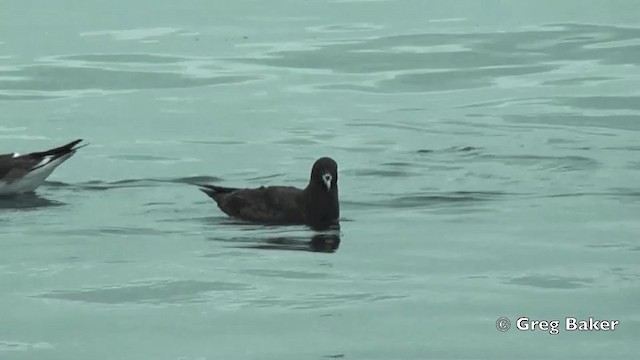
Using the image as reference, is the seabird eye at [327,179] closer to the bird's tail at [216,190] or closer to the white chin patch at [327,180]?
the white chin patch at [327,180]

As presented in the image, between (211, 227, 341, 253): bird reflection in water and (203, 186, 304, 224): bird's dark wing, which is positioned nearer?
(211, 227, 341, 253): bird reflection in water

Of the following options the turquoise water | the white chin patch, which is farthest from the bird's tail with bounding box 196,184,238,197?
the white chin patch

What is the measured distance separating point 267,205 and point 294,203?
211mm

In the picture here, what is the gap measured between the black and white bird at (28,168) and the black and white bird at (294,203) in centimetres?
198

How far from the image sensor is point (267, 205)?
14.7 meters

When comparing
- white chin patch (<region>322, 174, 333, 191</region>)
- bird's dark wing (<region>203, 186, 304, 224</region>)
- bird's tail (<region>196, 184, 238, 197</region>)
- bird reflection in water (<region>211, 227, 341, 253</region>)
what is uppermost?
white chin patch (<region>322, 174, 333, 191</region>)

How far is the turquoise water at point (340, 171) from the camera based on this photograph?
35.0ft

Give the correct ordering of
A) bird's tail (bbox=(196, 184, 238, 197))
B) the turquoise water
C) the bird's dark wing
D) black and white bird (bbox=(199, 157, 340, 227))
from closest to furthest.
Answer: the turquoise water → black and white bird (bbox=(199, 157, 340, 227)) → the bird's dark wing → bird's tail (bbox=(196, 184, 238, 197))

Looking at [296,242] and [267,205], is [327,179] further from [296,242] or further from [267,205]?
[296,242]

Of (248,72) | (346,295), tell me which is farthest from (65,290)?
(248,72)

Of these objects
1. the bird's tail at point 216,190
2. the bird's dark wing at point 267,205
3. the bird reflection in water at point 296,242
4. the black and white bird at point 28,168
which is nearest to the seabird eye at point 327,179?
the bird's dark wing at point 267,205

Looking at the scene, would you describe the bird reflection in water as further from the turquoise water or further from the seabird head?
the seabird head

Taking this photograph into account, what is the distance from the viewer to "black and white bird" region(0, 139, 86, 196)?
1605 cm

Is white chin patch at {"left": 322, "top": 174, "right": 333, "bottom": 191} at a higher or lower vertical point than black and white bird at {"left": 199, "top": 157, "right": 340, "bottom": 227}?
higher
